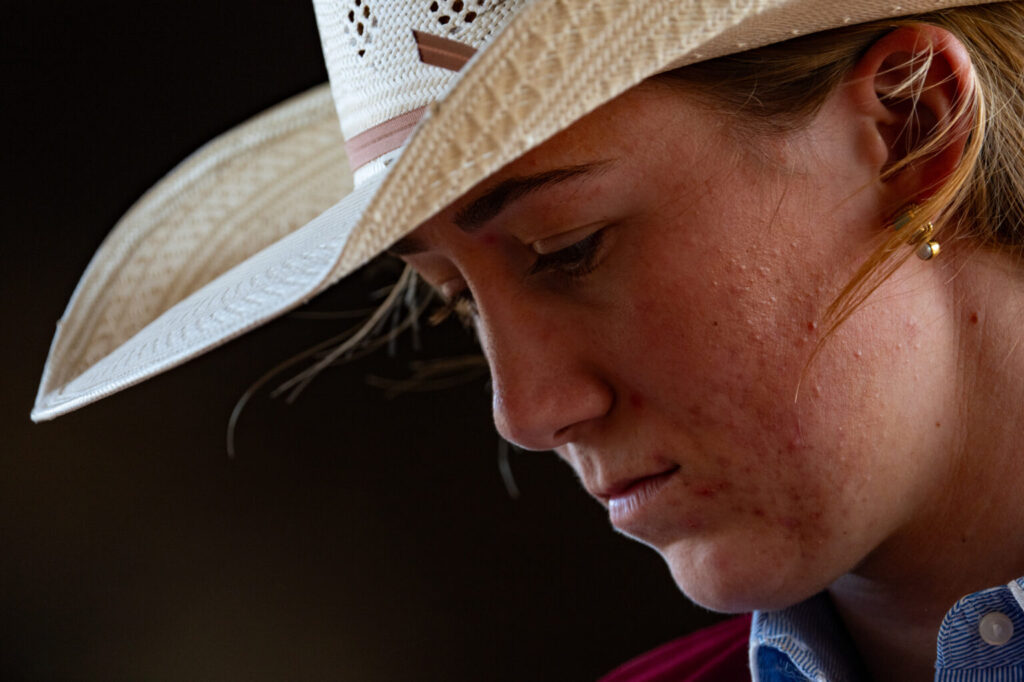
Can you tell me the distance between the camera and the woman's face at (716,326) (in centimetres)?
70

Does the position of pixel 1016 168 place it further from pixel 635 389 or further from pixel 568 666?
pixel 568 666

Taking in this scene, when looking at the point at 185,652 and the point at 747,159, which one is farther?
the point at 185,652

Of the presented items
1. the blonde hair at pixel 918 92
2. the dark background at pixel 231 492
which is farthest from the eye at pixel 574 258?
the dark background at pixel 231 492

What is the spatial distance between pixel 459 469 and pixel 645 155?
3.20 feet

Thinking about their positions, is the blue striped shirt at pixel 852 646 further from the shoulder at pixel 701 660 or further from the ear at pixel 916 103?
the ear at pixel 916 103

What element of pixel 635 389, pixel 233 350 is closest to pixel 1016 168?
pixel 635 389

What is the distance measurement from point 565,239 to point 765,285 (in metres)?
0.13

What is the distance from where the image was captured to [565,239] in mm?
711

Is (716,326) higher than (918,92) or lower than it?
lower

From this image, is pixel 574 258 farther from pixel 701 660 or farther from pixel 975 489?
pixel 701 660

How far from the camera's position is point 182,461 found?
151cm

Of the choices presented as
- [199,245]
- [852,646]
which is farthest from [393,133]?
[852,646]

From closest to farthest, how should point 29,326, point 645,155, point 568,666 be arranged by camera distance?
point 645,155, point 29,326, point 568,666

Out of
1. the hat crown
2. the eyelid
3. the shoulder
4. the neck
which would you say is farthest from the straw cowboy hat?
the shoulder
